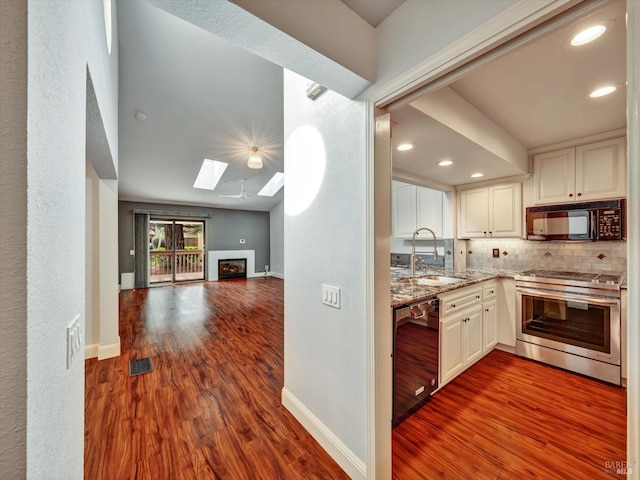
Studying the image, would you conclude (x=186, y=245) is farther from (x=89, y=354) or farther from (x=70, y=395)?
(x=70, y=395)

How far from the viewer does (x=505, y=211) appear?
10.7 feet

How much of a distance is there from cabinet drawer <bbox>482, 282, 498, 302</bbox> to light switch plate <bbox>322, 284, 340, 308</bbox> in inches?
78.7

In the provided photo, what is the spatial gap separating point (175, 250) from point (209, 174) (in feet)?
9.30

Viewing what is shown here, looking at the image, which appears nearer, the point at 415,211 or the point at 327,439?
the point at 327,439

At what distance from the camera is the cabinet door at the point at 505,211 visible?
3146 millimetres

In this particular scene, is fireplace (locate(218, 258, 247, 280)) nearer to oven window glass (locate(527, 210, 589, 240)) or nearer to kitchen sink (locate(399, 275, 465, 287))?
kitchen sink (locate(399, 275, 465, 287))

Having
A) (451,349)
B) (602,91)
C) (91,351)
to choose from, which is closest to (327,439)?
(451,349)

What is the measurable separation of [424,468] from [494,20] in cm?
218

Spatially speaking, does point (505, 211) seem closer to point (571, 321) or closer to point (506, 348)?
point (571, 321)

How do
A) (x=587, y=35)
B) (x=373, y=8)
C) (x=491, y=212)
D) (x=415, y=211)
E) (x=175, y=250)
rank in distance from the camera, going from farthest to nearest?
(x=175, y=250) → (x=415, y=211) → (x=491, y=212) → (x=587, y=35) → (x=373, y=8)

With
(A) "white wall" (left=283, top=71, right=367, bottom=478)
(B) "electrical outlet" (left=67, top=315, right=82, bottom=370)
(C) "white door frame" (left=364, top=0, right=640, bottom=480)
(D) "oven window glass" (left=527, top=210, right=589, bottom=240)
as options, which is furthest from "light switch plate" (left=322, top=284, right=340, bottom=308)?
(D) "oven window glass" (left=527, top=210, right=589, bottom=240)

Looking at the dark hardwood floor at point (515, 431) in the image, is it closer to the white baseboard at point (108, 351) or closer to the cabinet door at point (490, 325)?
the cabinet door at point (490, 325)

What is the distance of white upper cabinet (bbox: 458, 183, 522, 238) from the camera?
3170 mm

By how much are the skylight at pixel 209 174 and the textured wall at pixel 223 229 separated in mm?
1571
